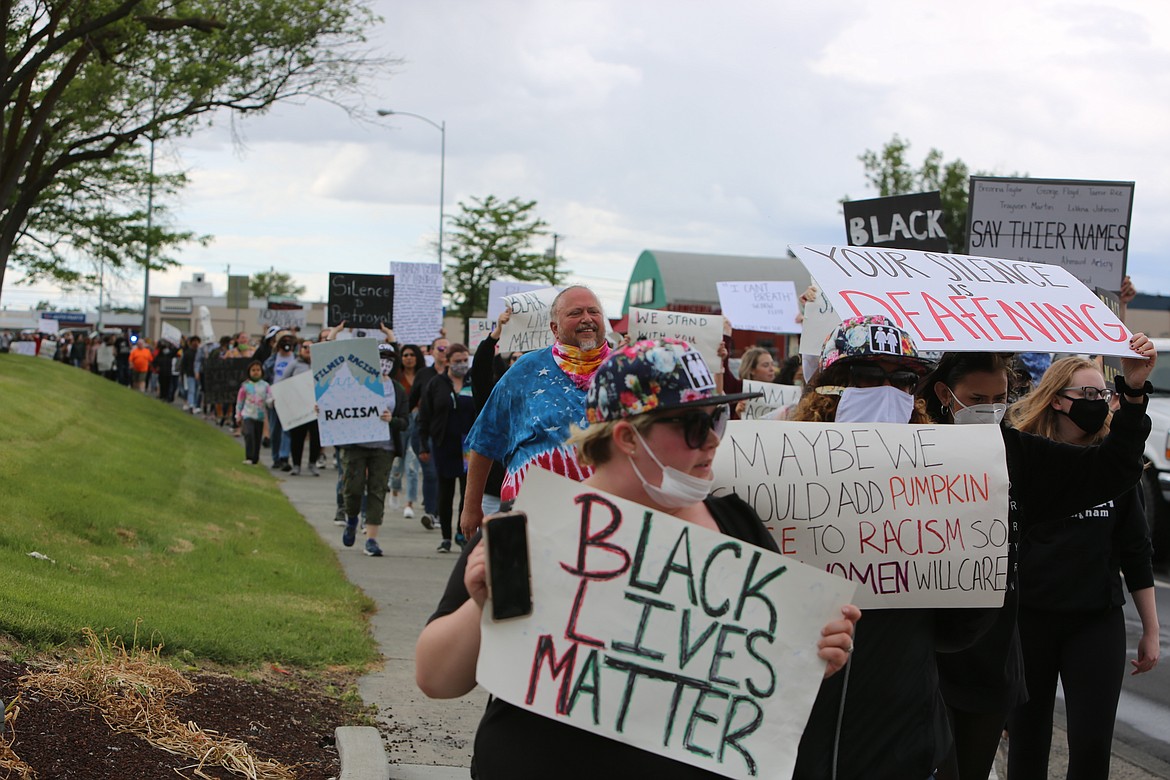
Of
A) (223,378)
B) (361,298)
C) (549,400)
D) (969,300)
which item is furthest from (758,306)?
(223,378)

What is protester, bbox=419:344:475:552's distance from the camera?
37.6 feet

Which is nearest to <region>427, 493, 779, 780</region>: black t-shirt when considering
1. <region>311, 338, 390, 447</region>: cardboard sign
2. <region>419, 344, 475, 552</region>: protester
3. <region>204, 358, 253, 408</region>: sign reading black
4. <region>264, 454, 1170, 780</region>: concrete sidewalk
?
<region>264, 454, 1170, 780</region>: concrete sidewalk

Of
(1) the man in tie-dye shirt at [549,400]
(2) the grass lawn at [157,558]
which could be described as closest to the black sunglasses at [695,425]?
(1) the man in tie-dye shirt at [549,400]

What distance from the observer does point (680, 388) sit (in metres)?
2.37

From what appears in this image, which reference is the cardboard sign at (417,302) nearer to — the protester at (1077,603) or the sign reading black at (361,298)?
the sign reading black at (361,298)

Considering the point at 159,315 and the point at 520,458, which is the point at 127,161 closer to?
the point at 520,458

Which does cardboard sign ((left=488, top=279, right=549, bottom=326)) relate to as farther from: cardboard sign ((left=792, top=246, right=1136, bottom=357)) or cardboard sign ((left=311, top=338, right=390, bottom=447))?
cardboard sign ((left=792, top=246, right=1136, bottom=357))

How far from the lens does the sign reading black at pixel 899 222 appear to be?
7.65 metres

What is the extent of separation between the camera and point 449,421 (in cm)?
1149

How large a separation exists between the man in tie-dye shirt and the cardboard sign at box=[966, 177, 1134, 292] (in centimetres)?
333

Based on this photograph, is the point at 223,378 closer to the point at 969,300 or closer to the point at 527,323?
the point at 527,323

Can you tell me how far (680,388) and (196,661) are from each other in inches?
181

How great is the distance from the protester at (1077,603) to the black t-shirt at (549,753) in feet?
8.48

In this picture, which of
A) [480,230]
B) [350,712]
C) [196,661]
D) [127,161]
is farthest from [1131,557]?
[480,230]
